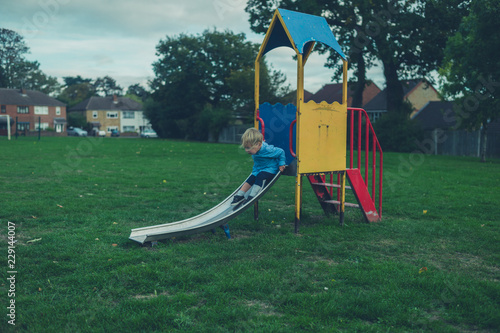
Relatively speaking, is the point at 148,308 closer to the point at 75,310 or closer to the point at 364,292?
the point at 75,310

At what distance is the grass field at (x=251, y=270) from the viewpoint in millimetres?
3422

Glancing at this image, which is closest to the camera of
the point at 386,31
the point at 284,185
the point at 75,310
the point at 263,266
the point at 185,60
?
the point at 75,310

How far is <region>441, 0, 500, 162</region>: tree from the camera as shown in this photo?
61.7ft

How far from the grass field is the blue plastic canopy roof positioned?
282cm

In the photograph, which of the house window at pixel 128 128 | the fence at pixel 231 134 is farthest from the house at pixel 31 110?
the fence at pixel 231 134

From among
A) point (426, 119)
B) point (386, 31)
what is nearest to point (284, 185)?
point (386, 31)

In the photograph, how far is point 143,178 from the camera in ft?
40.7

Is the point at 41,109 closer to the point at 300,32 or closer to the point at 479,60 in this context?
the point at 479,60

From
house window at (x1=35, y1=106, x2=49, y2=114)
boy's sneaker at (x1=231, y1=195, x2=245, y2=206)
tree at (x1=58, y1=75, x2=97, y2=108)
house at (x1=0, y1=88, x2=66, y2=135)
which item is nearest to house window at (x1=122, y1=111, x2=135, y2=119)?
tree at (x1=58, y1=75, x2=97, y2=108)

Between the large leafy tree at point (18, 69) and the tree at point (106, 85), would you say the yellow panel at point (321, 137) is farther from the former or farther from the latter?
the tree at point (106, 85)

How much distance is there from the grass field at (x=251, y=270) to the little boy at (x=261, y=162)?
0.54m

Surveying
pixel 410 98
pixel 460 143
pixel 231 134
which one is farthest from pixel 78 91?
pixel 460 143

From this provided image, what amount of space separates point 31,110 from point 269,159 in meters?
81.9

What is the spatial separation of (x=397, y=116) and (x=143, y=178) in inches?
866
